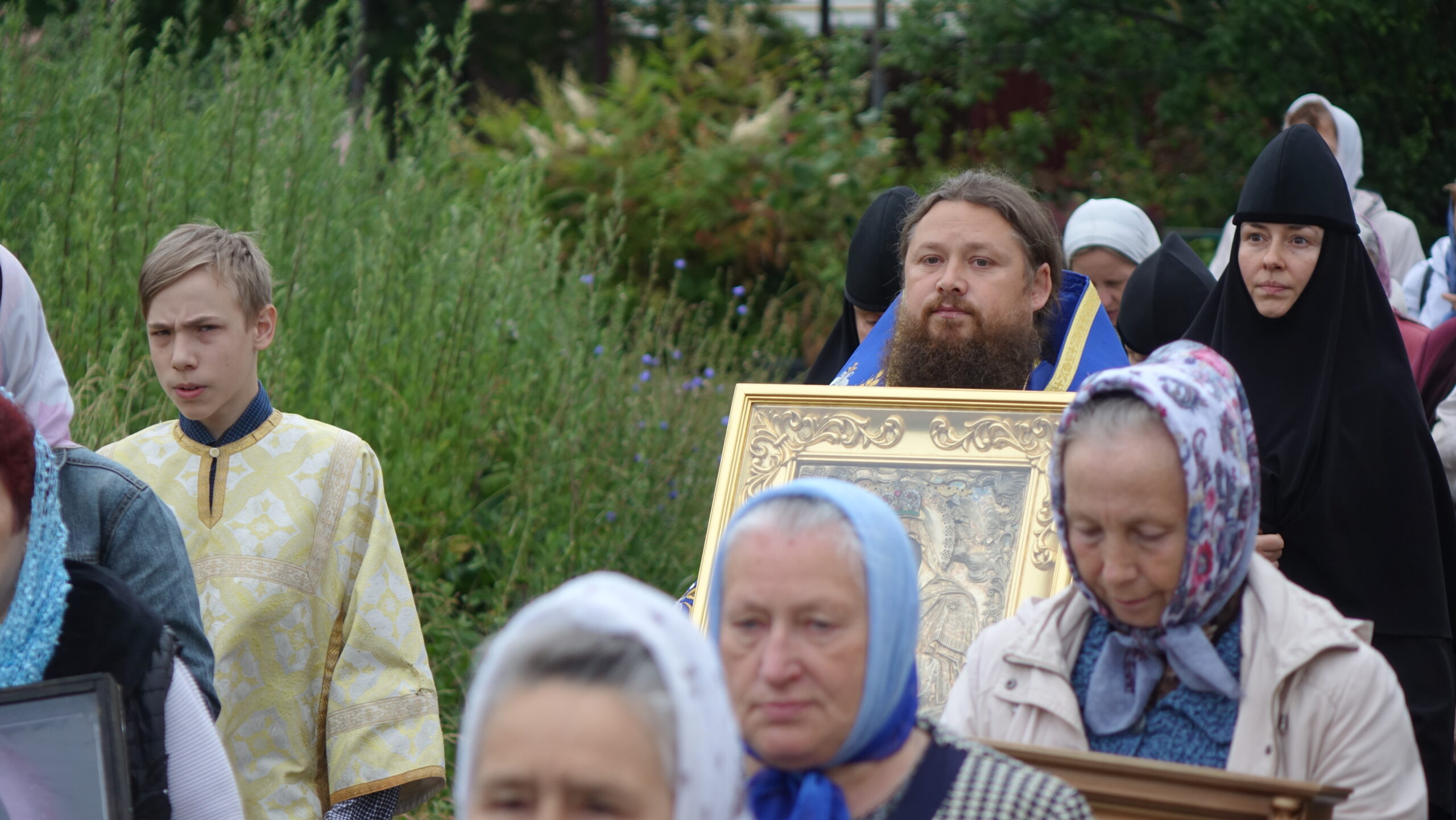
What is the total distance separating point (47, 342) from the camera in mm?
3451

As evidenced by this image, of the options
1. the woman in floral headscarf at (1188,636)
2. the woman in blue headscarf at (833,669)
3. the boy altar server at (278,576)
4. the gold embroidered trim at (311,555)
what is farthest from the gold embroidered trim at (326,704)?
the woman in blue headscarf at (833,669)

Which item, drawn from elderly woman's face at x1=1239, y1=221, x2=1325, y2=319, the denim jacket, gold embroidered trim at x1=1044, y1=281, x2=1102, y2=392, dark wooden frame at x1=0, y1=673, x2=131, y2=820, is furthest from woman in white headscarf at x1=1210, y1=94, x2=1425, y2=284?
dark wooden frame at x1=0, y1=673, x2=131, y2=820

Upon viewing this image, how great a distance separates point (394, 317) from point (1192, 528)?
4432mm

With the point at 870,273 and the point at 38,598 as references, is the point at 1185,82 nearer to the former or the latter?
the point at 870,273

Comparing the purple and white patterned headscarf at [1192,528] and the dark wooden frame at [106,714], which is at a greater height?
the purple and white patterned headscarf at [1192,528]

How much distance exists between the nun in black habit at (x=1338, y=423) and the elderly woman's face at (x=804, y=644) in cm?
190

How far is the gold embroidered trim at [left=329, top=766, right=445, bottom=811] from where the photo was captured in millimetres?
3738

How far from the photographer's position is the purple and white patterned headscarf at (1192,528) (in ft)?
7.97

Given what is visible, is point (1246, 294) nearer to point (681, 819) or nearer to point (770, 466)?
Result: point (770, 466)

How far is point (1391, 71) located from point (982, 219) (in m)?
7.08

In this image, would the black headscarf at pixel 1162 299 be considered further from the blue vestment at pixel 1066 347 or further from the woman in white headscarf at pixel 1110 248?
the blue vestment at pixel 1066 347

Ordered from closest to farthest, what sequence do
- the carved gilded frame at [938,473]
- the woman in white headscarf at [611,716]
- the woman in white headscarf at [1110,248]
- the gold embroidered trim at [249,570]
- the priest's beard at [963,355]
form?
the woman in white headscarf at [611,716]
the carved gilded frame at [938,473]
the gold embroidered trim at [249,570]
the priest's beard at [963,355]
the woman in white headscarf at [1110,248]

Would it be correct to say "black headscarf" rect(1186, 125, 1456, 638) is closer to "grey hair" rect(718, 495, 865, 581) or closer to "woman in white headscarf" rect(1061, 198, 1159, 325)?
"woman in white headscarf" rect(1061, 198, 1159, 325)

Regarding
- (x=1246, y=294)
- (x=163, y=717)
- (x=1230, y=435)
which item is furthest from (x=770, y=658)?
(x=1246, y=294)
